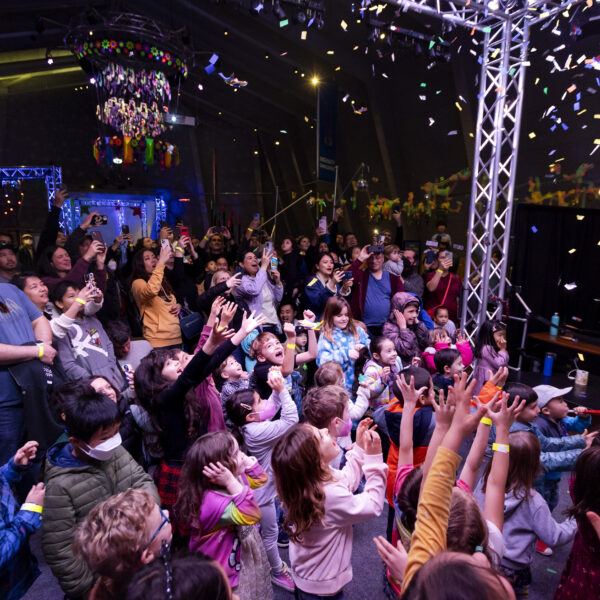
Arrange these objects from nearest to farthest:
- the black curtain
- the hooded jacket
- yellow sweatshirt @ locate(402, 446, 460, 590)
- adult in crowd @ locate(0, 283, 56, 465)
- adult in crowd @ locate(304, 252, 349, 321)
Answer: yellow sweatshirt @ locate(402, 446, 460, 590) < adult in crowd @ locate(0, 283, 56, 465) < the hooded jacket < adult in crowd @ locate(304, 252, 349, 321) < the black curtain

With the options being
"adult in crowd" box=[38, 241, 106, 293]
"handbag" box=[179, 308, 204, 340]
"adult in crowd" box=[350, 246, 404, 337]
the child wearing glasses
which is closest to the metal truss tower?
"adult in crowd" box=[350, 246, 404, 337]

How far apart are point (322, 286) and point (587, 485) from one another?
10.5 ft

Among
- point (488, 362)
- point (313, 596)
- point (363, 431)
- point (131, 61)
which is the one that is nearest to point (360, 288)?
point (488, 362)

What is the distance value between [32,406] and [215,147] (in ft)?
43.9

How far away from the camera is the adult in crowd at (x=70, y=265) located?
147 inches

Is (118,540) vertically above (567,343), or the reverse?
(118,540)

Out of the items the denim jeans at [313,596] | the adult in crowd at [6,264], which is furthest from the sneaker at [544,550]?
the adult in crowd at [6,264]

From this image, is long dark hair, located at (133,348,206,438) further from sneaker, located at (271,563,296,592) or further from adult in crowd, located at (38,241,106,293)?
adult in crowd, located at (38,241,106,293)

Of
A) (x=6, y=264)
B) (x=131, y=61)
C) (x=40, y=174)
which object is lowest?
(x=6, y=264)

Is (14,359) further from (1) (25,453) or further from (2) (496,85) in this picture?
(2) (496,85)

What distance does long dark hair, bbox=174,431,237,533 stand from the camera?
1.60 meters

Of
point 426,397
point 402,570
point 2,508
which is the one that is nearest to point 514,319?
point 426,397

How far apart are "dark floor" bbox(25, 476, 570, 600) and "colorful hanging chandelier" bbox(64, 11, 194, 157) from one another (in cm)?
626

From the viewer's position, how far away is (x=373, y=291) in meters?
4.71
